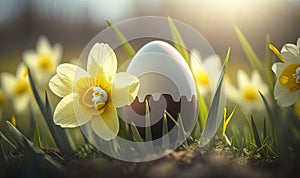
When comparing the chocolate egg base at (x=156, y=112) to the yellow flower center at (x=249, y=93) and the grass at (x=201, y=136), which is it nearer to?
the grass at (x=201, y=136)

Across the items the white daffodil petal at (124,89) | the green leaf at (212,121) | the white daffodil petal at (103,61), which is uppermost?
the white daffodil petal at (103,61)

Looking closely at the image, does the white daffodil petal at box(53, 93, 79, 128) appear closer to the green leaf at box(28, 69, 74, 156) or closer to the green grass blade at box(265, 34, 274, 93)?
the green leaf at box(28, 69, 74, 156)

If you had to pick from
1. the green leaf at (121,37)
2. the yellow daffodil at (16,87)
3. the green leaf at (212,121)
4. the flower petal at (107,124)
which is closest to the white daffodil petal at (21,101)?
the yellow daffodil at (16,87)

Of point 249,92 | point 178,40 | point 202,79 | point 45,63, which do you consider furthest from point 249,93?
point 45,63

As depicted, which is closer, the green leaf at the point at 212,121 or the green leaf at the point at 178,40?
the green leaf at the point at 212,121

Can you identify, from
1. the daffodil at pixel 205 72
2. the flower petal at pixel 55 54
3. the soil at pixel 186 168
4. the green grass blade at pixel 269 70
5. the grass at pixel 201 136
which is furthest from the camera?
the flower petal at pixel 55 54

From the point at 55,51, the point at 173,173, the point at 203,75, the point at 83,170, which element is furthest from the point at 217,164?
the point at 55,51

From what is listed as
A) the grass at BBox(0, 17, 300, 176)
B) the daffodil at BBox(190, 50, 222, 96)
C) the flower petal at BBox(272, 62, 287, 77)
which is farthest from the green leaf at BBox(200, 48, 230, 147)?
the daffodil at BBox(190, 50, 222, 96)

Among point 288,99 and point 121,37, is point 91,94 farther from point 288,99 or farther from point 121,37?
point 288,99
